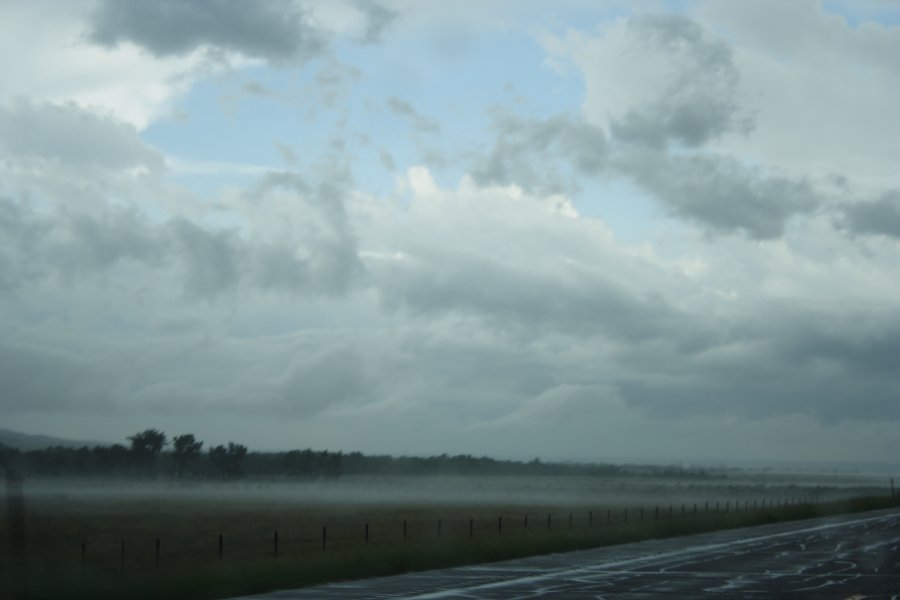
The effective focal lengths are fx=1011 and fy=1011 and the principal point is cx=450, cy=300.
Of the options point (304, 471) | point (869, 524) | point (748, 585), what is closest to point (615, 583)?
point (748, 585)

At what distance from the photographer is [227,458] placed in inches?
6211

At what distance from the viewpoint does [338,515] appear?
72250mm

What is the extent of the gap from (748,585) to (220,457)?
475ft

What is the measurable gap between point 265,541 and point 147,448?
89643 millimetres

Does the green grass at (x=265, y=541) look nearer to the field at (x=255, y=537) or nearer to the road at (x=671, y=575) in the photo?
the field at (x=255, y=537)

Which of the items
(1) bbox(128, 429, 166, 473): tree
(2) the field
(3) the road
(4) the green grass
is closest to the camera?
(3) the road

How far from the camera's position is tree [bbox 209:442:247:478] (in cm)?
15638

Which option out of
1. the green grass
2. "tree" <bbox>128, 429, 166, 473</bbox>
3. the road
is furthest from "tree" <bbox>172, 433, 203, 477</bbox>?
the road

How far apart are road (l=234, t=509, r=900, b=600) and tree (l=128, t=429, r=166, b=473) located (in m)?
104

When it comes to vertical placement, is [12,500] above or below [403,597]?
above

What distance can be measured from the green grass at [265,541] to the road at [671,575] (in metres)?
1.35

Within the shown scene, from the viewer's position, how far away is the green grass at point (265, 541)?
19781 mm

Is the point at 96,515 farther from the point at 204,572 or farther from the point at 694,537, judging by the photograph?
the point at 204,572

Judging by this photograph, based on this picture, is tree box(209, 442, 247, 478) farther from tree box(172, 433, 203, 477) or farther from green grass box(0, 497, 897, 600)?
green grass box(0, 497, 897, 600)
